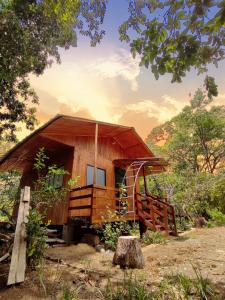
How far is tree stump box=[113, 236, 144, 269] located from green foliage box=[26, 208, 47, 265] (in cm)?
203

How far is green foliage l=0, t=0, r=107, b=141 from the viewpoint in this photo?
9609 millimetres

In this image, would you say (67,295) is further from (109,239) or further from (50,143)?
(50,143)

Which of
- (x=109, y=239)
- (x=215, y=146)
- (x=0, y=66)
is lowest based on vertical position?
(x=109, y=239)

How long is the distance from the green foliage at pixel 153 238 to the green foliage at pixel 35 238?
4.96 m

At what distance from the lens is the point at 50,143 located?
1073cm

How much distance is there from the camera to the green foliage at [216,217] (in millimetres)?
14594

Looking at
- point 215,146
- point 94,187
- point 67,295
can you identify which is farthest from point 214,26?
point 215,146

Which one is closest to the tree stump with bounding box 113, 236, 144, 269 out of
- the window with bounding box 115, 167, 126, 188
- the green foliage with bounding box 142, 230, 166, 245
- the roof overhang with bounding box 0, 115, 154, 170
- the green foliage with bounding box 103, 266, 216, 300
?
the green foliage with bounding box 103, 266, 216, 300

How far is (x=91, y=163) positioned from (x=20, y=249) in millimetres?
6787

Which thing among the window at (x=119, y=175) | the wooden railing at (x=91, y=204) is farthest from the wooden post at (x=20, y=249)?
the window at (x=119, y=175)

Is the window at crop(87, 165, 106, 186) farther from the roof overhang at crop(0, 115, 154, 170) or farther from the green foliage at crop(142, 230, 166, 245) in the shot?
the green foliage at crop(142, 230, 166, 245)

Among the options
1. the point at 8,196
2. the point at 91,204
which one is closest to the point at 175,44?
the point at 91,204

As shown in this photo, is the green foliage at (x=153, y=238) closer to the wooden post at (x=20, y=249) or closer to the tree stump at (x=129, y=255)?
the tree stump at (x=129, y=255)

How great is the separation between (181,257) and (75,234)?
172 inches
